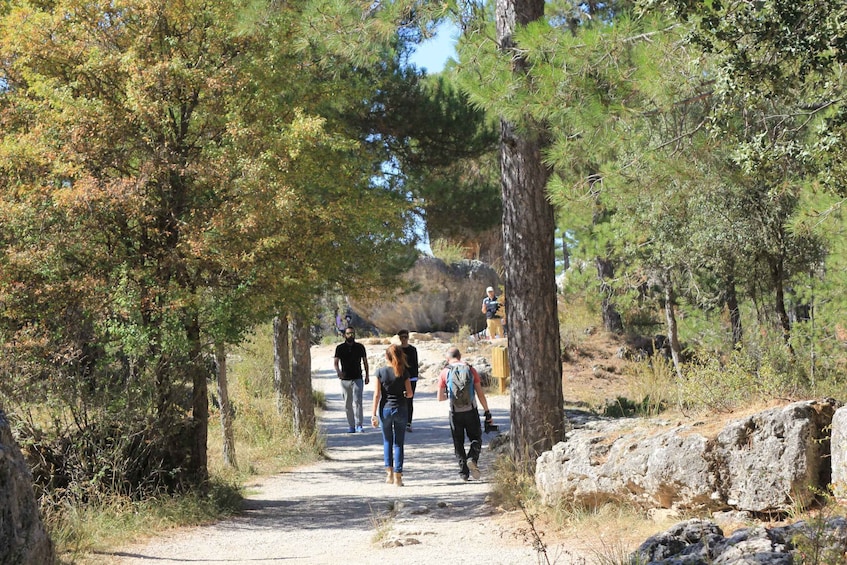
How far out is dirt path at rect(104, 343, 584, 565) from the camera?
25.7 ft

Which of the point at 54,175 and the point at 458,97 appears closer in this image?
the point at 54,175

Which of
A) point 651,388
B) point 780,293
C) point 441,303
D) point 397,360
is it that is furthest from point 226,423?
point 441,303

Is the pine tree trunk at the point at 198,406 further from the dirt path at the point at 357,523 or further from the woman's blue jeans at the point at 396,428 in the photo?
the woman's blue jeans at the point at 396,428

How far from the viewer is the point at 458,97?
18406 millimetres

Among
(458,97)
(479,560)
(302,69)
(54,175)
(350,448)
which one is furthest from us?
(458,97)

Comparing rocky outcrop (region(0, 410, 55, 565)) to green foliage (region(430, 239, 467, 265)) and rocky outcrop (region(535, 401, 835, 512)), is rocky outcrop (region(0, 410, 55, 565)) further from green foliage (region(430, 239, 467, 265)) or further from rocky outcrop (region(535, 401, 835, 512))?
green foliage (region(430, 239, 467, 265))

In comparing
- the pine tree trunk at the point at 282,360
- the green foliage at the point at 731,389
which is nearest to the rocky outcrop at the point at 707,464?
the green foliage at the point at 731,389

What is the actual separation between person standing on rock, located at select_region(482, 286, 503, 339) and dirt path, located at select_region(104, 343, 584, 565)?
11.7 m

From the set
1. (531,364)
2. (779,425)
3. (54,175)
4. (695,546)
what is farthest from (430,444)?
(695,546)

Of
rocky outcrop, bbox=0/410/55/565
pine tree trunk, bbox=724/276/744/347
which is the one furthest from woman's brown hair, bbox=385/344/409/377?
pine tree trunk, bbox=724/276/744/347

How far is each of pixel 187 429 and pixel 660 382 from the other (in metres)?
7.93

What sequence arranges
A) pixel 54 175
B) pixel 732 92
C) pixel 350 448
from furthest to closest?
pixel 350 448, pixel 54 175, pixel 732 92

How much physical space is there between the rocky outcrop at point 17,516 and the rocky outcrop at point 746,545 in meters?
3.31

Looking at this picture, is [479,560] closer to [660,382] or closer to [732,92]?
[732,92]
